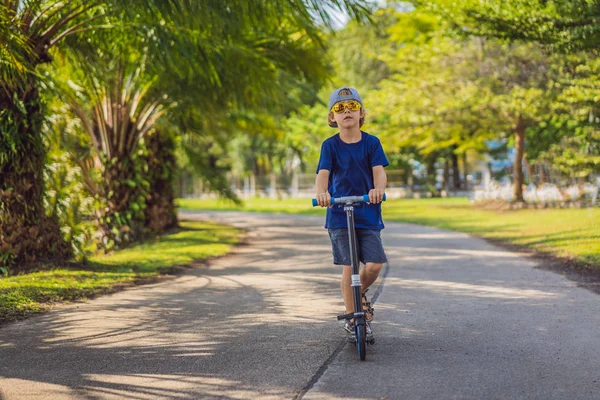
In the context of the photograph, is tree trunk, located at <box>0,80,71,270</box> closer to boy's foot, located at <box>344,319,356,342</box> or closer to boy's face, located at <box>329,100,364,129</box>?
boy's face, located at <box>329,100,364,129</box>

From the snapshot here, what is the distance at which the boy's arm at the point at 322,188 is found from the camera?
5141mm

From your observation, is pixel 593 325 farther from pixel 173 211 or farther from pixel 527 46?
pixel 527 46

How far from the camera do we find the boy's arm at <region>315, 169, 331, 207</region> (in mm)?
5141

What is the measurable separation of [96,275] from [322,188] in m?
5.27

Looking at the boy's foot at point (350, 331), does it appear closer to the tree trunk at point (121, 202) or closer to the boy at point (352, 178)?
the boy at point (352, 178)

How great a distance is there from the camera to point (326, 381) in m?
4.45

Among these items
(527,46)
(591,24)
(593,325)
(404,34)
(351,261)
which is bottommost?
(593,325)

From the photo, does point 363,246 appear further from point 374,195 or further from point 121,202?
point 121,202

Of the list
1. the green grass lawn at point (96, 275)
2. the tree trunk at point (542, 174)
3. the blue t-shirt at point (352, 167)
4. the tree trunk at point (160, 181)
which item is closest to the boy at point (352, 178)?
the blue t-shirt at point (352, 167)

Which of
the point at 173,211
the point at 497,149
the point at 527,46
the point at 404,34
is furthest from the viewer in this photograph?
the point at 497,149

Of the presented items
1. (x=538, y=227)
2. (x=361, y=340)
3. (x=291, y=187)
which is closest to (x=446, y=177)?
(x=291, y=187)

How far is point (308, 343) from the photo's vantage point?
5508mm

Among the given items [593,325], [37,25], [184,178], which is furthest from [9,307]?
[184,178]

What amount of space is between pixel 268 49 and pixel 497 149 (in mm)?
28337
